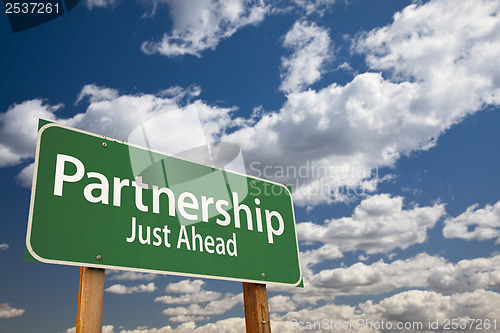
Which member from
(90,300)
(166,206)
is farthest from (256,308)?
(90,300)

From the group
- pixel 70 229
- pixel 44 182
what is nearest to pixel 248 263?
pixel 70 229

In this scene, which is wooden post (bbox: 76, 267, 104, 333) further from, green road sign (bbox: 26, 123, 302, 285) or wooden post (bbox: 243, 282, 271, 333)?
wooden post (bbox: 243, 282, 271, 333)

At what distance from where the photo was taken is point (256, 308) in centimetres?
385

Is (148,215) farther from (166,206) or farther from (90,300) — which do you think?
(90,300)

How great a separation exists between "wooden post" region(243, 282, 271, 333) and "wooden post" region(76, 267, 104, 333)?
4.82ft

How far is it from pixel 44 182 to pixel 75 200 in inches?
9.9

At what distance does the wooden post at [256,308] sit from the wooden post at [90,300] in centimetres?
147

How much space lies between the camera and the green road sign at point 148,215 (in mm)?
2959

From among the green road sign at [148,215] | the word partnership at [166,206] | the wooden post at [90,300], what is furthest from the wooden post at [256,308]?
the wooden post at [90,300]

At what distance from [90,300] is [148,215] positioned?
2.66 ft

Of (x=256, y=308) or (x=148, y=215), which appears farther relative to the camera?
(x=256, y=308)

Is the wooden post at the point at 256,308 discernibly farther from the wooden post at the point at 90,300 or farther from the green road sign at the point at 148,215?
the wooden post at the point at 90,300

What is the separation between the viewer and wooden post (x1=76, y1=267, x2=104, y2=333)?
9.05 feet

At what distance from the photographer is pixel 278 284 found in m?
4.03
